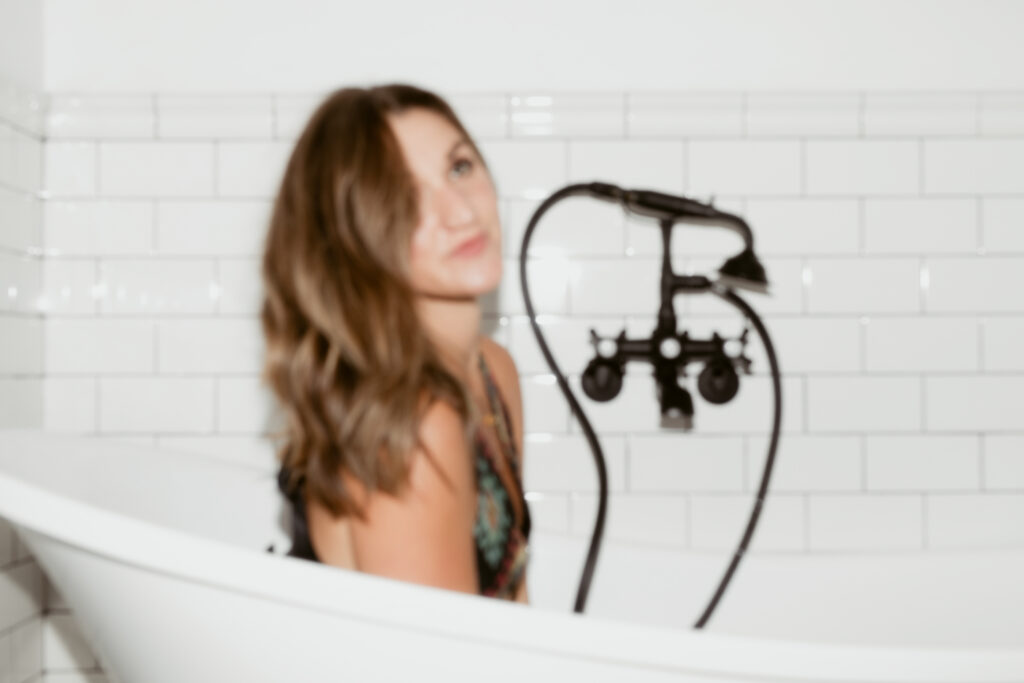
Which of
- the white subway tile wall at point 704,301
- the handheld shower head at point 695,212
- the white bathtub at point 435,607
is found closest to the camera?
the white bathtub at point 435,607

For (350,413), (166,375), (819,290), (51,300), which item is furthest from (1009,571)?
(51,300)

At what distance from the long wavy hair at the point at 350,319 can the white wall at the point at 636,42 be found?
93cm

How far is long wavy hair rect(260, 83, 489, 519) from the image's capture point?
126 centimetres

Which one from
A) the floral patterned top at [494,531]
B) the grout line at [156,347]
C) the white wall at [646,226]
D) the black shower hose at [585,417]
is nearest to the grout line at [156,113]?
the white wall at [646,226]

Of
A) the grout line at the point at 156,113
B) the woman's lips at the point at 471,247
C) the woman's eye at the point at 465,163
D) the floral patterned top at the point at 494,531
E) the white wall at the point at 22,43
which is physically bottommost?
the floral patterned top at the point at 494,531

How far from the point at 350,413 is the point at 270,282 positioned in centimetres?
24

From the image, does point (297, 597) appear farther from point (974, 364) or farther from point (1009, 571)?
point (974, 364)

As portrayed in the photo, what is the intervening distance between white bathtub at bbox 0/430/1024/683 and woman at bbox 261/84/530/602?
0.10 metres

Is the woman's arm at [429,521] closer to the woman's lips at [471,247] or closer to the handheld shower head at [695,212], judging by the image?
the woman's lips at [471,247]

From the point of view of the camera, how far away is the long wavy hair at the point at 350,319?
1262 millimetres

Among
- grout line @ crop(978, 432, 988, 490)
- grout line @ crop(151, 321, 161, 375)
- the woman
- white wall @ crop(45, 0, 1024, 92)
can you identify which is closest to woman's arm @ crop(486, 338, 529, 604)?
the woman

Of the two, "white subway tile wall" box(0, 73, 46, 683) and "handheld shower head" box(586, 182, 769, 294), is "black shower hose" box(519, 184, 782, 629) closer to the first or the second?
"handheld shower head" box(586, 182, 769, 294)

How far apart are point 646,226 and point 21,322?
51.0 inches

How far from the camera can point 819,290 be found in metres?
2.28
